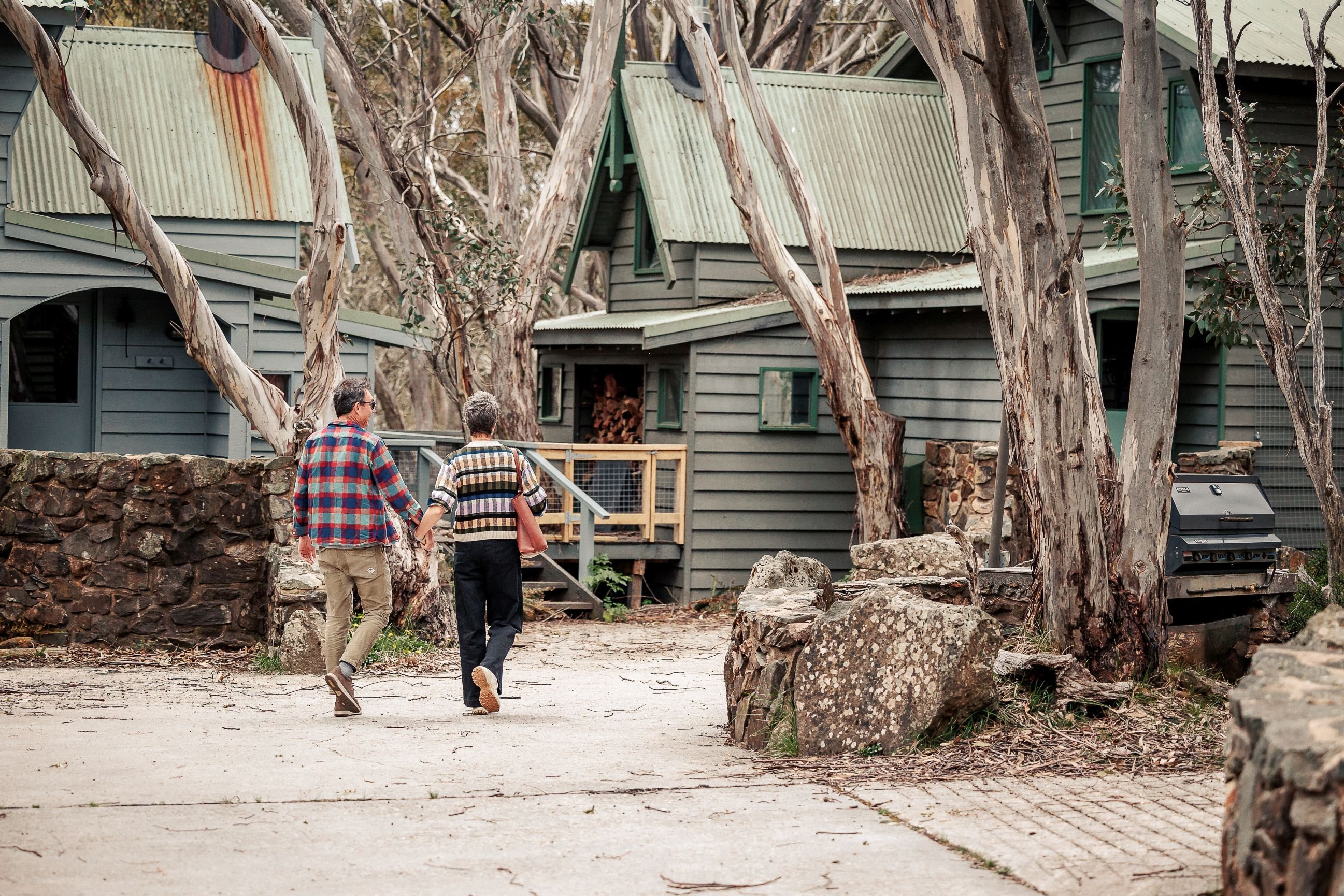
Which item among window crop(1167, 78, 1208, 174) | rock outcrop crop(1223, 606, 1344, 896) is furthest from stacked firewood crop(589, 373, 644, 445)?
rock outcrop crop(1223, 606, 1344, 896)

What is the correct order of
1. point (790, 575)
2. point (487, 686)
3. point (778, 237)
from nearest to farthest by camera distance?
1. point (487, 686)
2. point (790, 575)
3. point (778, 237)

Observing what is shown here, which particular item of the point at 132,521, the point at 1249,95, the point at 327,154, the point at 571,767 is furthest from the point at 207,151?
the point at 571,767

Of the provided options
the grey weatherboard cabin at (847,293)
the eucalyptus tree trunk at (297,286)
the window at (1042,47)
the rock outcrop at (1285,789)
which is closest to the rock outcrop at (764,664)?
the rock outcrop at (1285,789)

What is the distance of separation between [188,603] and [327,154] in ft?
12.6

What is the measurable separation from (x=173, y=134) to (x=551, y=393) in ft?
23.1

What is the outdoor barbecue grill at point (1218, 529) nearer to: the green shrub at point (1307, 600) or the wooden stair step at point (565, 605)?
the green shrub at point (1307, 600)

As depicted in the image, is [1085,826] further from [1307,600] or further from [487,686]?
[1307,600]

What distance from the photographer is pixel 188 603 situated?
1089 cm

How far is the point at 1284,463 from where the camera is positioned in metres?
16.5

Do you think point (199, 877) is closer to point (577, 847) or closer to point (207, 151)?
point (577, 847)

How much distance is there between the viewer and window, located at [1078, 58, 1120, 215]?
18500 millimetres

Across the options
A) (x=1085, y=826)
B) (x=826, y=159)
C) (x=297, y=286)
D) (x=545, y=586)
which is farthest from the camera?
(x=826, y=159)

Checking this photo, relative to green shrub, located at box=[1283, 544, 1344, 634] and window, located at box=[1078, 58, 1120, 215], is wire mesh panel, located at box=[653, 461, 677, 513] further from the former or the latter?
green shrub, located at box=[1283, 544, 1344, 634]

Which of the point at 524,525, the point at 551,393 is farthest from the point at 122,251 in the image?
the point at 524,525
